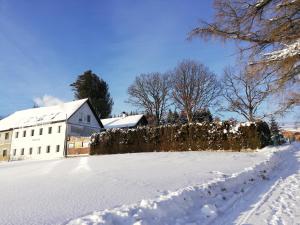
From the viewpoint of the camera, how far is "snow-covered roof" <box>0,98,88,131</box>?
38.4 metres

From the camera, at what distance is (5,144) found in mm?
43312

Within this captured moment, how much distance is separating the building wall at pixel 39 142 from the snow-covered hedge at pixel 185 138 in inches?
366

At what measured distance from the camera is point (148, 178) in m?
8.80

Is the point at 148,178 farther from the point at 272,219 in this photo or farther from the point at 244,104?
the point at 244,104

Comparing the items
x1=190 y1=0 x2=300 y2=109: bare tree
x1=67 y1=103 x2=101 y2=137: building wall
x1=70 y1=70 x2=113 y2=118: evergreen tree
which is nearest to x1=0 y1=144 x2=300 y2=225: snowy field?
x1=190 y1=0 x2=300 y2=109: bare tree

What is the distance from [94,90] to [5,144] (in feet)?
60.1

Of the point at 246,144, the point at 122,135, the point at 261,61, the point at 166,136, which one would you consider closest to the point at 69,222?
the point at 261,61

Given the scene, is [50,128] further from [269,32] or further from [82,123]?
[269,32]

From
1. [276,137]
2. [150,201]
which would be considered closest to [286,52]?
[150,201]

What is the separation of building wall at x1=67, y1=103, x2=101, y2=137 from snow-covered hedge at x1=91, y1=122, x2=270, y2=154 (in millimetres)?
9502

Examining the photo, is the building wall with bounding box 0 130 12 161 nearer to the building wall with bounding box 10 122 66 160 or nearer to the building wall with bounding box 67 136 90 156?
the building wall with bounding box 10 122 66 160

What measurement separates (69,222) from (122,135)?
22.2 metres

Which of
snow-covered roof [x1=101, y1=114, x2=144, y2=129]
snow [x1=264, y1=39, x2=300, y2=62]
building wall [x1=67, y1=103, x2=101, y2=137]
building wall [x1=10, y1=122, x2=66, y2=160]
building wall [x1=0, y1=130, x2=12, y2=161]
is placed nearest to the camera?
snow [x1=264, y1=39, x2=300, y2=62]

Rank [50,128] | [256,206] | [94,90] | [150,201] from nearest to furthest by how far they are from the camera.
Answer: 1. [150,201]
2. [256,206]
3. [50,128]
4. [94,90]
